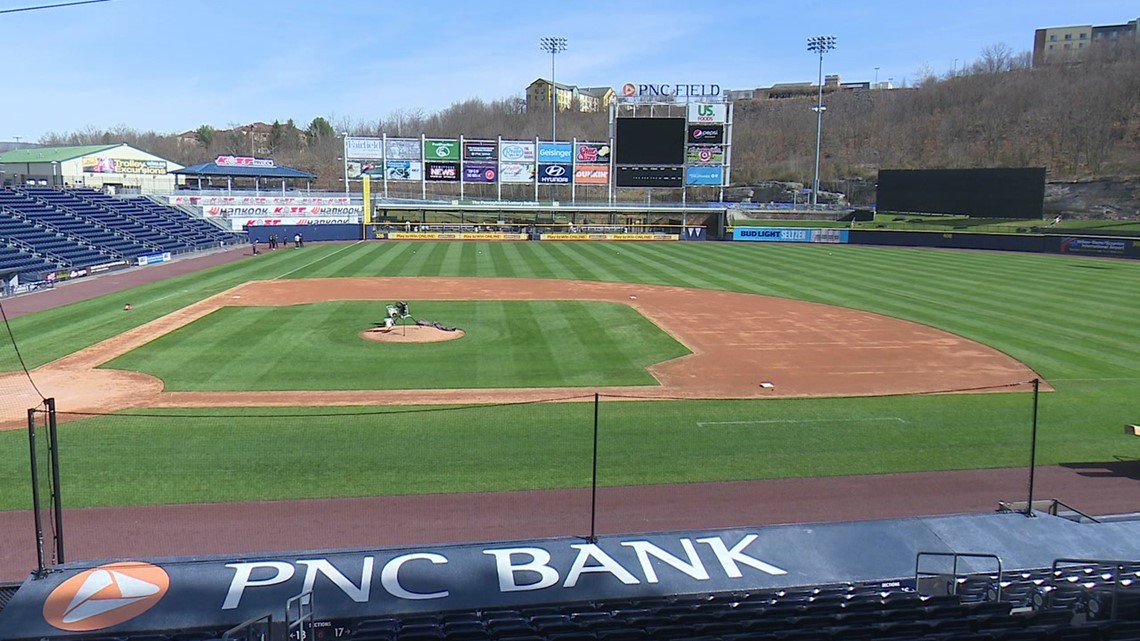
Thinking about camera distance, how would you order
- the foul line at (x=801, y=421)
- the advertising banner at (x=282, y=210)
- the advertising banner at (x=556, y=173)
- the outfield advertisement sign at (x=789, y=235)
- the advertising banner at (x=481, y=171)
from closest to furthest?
the foul line at (x=801, y=421), the advertising banner at (x=282, y=210), the outfield advertisement sign at (x=789, y=235), the advertising banner at (x=481, y=171), the advertising banner at (x=556, y=173)

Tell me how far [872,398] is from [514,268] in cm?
2881

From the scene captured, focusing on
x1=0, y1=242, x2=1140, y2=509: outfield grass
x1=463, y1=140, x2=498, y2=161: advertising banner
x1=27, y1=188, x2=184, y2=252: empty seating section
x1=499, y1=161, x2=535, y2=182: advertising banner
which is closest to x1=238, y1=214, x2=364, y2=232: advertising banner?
x1=27, y1=188, x2=184, y2=252: empty seating section

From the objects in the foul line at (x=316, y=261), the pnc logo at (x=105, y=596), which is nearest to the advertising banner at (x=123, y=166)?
the foul line at (x=316, y=261)

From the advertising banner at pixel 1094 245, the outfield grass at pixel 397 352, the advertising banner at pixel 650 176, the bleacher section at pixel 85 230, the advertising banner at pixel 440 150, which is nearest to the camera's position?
the outfield grass at pixel 397 352

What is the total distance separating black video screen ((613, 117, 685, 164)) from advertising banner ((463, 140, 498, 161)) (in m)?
11.5

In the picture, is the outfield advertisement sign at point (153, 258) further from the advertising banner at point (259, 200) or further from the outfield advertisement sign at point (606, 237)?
the outfield advertisement sign at point (606, 237)

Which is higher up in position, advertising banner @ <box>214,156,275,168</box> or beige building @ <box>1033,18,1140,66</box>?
beige building @ <box>1033,18,1140,66</box>

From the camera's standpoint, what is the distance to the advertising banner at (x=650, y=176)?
66.9 metres

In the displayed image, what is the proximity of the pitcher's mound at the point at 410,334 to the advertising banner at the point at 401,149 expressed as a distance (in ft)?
157

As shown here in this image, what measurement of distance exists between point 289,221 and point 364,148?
9775 millimetres

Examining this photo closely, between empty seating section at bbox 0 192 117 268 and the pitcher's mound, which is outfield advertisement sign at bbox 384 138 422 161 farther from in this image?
the pitcher's mound

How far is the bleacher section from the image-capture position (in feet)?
124

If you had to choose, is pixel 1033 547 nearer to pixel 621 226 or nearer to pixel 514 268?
pixel 514 268

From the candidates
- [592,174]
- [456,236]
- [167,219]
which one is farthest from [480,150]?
[167,219]
